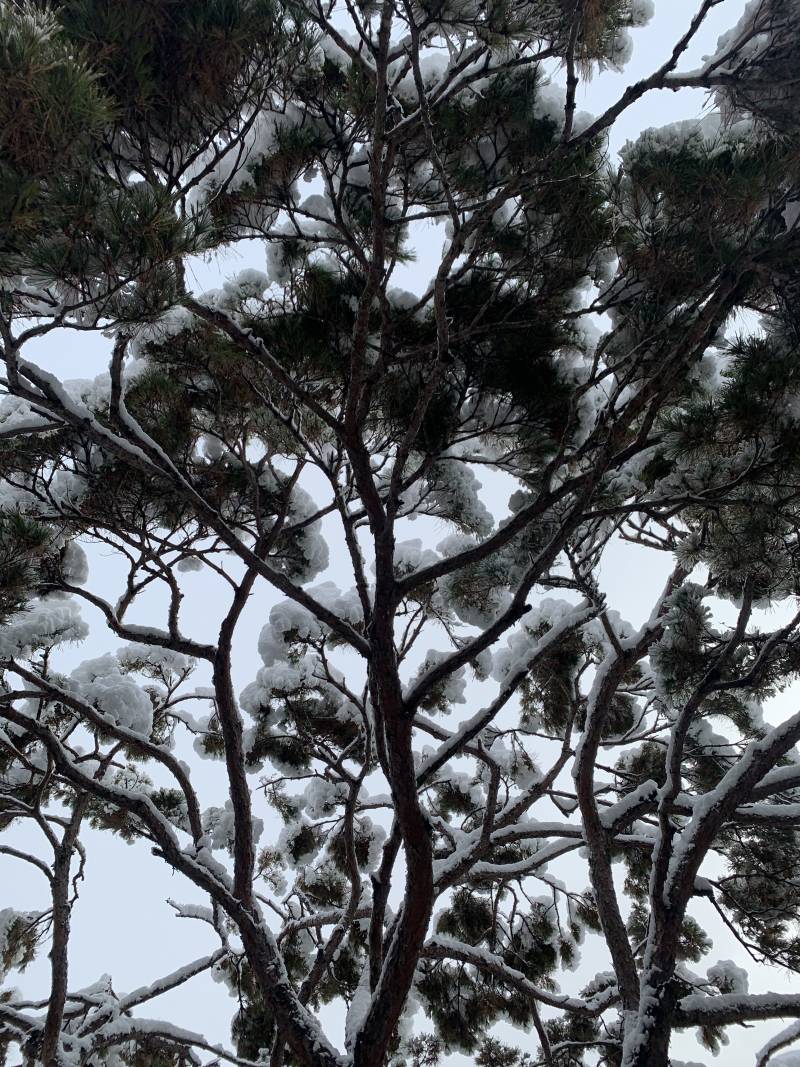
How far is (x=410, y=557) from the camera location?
4441 millimetres

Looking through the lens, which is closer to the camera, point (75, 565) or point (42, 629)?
point (75, 565)

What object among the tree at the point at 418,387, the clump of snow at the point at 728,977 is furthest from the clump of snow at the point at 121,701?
the clump of snow at the point at 728,977

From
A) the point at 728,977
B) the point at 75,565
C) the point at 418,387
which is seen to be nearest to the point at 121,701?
the point at 75,565

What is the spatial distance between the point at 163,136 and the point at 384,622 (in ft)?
6.15

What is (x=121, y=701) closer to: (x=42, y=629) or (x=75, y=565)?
(x=42, y=629)

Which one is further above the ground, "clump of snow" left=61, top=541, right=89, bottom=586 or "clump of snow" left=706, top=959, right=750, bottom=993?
"clump of snow" left=61, top=541, right=89, bottom=586

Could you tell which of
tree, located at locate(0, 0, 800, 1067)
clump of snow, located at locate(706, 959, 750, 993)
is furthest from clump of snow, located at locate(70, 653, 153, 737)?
clump of snow, located at locate(706, 959, 750, 993)

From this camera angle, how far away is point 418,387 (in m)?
3.36

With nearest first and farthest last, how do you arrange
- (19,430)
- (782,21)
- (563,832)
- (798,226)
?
(782,21) < (798,226) < (19,430) < (563,832)

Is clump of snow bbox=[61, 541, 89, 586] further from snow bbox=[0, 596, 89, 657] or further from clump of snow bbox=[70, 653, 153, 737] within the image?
clump of snow bbox=[70, 653, 153, 737]

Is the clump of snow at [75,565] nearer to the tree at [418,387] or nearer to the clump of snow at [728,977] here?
the tree at [418,387]

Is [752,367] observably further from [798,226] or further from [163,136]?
[163,136]

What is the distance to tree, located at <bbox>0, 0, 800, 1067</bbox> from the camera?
7.71 ft

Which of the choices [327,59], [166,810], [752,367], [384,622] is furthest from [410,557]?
[166,810]
